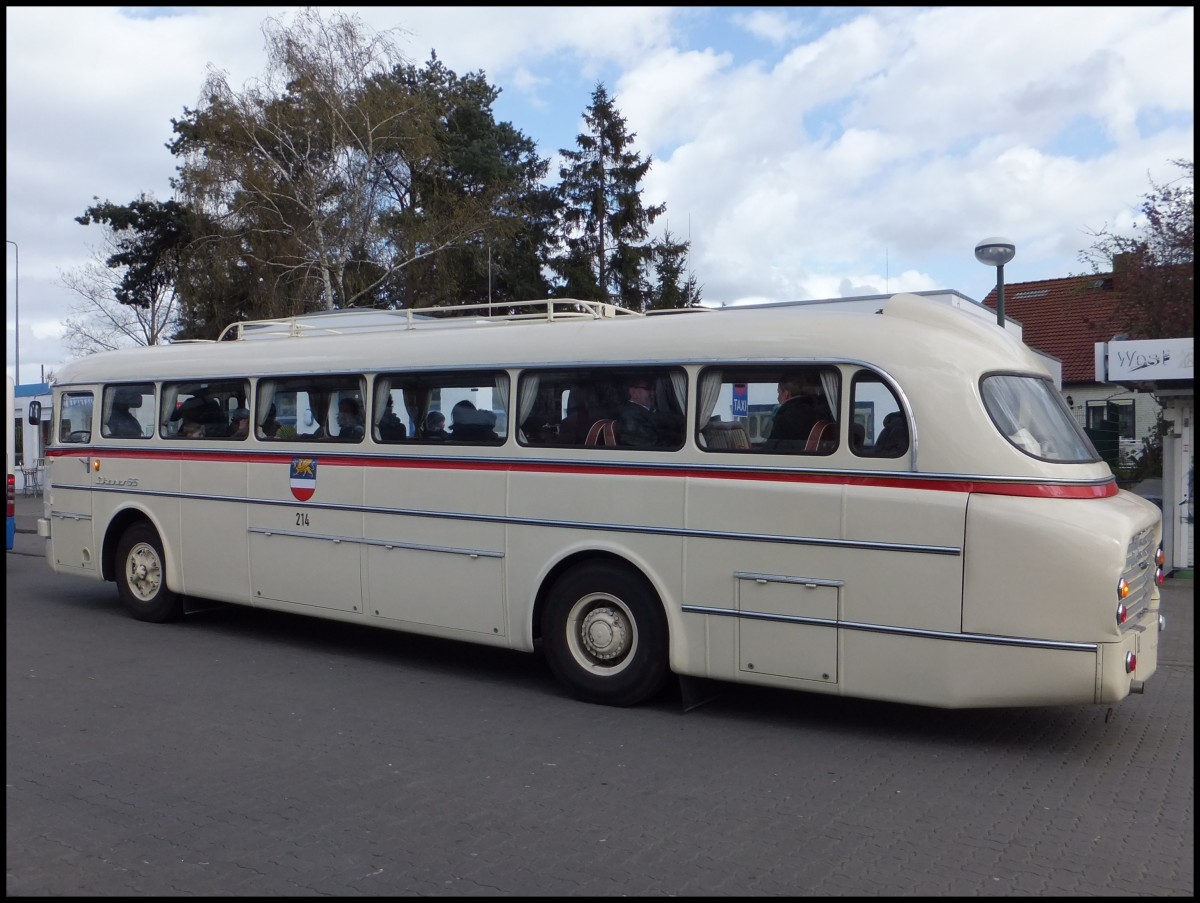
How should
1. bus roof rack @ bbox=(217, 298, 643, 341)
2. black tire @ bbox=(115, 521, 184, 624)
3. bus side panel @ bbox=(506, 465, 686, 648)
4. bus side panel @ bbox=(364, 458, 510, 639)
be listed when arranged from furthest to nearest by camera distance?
black tire @ bbox=(115, 521, 184, 624)
bus roof rack @ bbox=(217, 298, 643, 341)
bus side panel @ bbox=(364, 458, 510, 639)
bus side panel @ bbox=(506, 465, 686, 648)

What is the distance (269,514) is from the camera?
10.0m

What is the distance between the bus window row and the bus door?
1.18 m

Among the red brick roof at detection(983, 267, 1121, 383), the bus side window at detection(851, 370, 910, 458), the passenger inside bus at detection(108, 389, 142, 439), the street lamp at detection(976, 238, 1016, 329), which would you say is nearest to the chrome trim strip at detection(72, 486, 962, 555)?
the bus side window at detection(851, 370, 910, 458)

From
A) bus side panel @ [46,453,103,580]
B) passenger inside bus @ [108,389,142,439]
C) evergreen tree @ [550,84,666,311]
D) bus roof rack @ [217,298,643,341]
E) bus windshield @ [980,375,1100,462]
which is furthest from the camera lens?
evergreen tree @ [550,84,666,311]

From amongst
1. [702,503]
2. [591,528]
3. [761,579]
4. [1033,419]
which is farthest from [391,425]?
[1033,419]

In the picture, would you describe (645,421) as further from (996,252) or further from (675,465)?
(996,252)

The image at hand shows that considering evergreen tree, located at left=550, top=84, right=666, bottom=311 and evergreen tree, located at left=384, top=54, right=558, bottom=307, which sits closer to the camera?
evergreen tree, located at left=384, top=54, right=558, bottom=307

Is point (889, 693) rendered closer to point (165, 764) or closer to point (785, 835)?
point (785, 835)

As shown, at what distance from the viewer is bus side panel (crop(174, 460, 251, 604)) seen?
1031 cm

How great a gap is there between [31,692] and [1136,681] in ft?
24.8

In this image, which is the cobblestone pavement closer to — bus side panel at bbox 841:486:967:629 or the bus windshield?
bus side panel at bbox 841:486:967:629

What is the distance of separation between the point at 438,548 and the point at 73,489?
536 centimetres

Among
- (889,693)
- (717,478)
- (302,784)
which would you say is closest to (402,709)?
(302,784)

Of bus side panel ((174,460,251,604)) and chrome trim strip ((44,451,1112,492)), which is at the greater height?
chrome trim strip ((44,451,1112,492))
